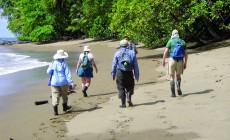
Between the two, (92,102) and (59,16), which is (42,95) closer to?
(92,102)

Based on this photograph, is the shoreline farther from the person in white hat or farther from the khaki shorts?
the khaki shorts

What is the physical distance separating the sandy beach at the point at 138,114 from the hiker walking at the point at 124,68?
497 mm

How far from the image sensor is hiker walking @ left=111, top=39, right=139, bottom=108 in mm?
9375

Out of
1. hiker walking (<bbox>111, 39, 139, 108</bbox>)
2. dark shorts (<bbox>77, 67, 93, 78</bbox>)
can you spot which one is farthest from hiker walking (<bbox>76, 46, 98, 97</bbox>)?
A: hiker walking (<bbox>111, 39, 139, 108</bbox>)

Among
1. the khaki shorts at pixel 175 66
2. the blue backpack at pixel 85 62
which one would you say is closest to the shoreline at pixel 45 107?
the blue backpack at pixel 85 62

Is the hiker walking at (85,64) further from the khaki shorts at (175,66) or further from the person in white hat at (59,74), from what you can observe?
the khaki shorts at (175,66)

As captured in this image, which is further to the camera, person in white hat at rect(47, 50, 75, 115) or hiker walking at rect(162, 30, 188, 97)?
hiker walking at rect(162, 30, 188, 97)

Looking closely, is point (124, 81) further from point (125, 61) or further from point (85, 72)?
point (85, 72)

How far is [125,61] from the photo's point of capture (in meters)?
9.35

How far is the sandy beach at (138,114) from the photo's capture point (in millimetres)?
7324

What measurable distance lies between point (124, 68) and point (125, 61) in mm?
164

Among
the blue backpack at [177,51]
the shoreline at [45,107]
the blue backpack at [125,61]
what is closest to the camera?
the shoreline at [45,107]

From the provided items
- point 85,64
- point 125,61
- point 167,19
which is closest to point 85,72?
point 85,64

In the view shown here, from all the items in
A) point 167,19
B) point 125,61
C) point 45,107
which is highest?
point 167,19
